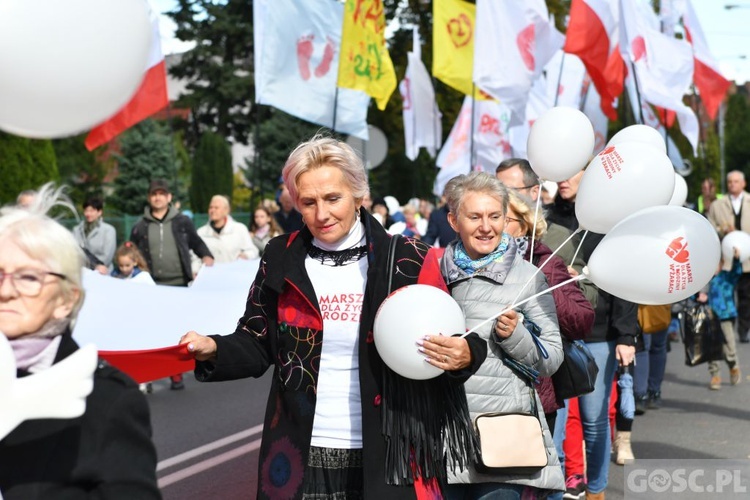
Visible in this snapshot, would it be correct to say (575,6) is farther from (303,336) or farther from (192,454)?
(303,336)

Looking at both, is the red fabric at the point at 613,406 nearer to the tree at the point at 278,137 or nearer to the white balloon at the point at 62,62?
the white balloon at the point at 62,62

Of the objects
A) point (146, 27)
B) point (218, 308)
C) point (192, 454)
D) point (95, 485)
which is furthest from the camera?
point (192, 454)

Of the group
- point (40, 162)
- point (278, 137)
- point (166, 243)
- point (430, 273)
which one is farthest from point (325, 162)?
point (278, 137)

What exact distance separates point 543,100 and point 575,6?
8.77m

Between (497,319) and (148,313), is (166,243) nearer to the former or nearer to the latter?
(148,313)

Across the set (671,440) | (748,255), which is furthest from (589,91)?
(671,440)

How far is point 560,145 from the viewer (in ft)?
18.6

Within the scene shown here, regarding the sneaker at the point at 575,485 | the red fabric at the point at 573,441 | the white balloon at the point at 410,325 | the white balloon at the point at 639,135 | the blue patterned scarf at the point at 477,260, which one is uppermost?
the white balloon at the point at 639,135

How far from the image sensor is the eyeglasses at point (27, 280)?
2391mm

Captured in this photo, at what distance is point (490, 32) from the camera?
1588 centimetres

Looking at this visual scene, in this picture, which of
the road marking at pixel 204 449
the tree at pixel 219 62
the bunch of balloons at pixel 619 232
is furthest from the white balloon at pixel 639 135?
the tree at pixel 219 62

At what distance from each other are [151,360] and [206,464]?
4.17m

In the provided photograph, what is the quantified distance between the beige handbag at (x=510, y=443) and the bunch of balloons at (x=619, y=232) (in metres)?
0.62

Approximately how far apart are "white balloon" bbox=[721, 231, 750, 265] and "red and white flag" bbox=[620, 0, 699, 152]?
4.37 meters
